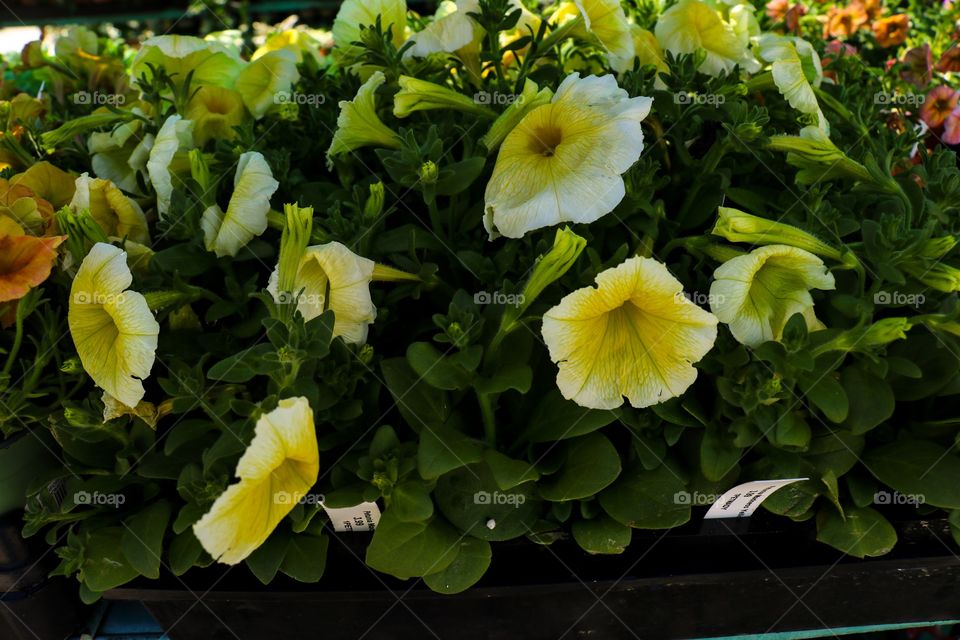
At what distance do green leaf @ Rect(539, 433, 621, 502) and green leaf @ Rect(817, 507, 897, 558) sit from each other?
0.25 m

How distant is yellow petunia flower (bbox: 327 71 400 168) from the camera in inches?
33.9

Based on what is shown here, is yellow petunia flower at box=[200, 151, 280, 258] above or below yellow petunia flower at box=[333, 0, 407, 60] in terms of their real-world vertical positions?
below

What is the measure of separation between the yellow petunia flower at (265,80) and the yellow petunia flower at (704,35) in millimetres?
501

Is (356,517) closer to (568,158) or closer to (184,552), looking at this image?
(184,552)

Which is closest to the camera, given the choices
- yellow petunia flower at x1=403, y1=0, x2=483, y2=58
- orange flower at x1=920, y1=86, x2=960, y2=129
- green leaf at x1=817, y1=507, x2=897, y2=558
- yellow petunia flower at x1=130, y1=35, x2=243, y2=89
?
green leaf at x1=817, y1=507, x2=897, y2=558

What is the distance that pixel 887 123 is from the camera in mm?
1263

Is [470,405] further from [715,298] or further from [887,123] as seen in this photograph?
[887,123]

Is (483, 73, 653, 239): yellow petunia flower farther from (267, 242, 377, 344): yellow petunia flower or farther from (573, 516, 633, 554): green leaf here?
(573, 516, 633, 554): green leaf

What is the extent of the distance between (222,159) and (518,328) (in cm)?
43

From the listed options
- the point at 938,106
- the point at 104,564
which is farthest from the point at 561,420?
the point at 938,106

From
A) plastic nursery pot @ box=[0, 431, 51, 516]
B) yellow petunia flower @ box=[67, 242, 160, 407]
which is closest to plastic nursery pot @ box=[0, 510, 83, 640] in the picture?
plastic nursery pot @ box=[0, 431, 51, 516]

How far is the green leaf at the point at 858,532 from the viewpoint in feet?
2.68

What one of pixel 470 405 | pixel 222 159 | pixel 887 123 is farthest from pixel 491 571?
pixel 887 123

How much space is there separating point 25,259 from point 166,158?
186 mm
